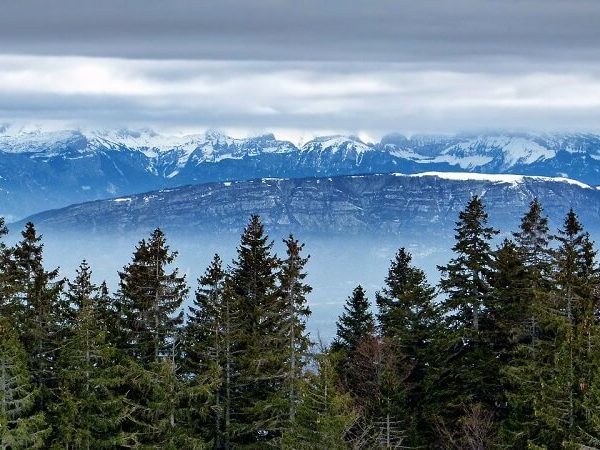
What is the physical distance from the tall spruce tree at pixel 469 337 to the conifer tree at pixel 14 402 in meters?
24.5

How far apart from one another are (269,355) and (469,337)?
13.6 m

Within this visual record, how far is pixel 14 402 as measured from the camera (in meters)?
49.2

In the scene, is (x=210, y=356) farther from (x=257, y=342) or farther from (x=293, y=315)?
(x=293, y=315)

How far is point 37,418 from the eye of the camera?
50.3 meters

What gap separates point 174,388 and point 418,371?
18.8 m

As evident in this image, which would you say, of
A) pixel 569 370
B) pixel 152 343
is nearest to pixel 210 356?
pixel 152 343

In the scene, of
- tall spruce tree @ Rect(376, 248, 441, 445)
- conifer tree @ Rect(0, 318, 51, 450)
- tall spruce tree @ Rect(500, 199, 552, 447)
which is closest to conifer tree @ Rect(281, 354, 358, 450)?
tall spruce tree @ Rect(500, 199, 552, 447)

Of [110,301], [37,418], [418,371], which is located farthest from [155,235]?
[418,371]

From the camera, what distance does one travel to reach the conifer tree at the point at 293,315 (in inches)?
2202

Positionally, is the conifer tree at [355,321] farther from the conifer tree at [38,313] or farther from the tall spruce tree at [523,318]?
the conifer tree at [38,313]

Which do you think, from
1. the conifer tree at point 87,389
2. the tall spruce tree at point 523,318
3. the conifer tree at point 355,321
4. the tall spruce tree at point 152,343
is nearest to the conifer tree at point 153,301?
the tall spruce tree at point 152,343

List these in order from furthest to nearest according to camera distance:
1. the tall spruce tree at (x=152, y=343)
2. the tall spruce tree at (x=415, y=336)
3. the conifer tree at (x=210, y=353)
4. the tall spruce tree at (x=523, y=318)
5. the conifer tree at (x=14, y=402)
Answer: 1. the tall spruce tree at (x=415, y=336)
2. the conifer tree at (x=210, y=353)
3. the tall spruce tree at (x=152, y=343)
4. the tall spruce tree at (x=523, y=318)
5. the conifer tree at (x=14, y=402)

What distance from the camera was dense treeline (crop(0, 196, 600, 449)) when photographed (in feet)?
172

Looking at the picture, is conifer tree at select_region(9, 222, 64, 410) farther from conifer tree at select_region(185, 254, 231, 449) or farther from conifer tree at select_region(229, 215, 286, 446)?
conifer tree at select_region(229, 215, 286, 446)
